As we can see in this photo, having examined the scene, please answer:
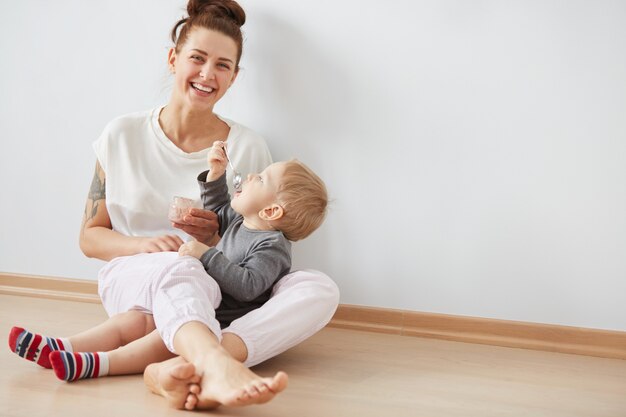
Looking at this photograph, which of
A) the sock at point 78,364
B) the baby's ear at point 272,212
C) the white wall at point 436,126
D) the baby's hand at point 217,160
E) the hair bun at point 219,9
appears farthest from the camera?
the hair bun at point 219,9

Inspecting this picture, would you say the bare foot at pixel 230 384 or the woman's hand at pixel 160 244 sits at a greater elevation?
the bare foot at pixel 230 384

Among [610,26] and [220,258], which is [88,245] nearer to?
[220,258]

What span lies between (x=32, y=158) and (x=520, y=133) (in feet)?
5.44

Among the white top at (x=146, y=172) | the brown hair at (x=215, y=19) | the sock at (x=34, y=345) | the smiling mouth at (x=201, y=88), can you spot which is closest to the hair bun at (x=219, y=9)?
the brown hair at (x=215, y=19)

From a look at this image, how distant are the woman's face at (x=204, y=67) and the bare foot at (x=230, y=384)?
97cm

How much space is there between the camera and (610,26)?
6.64 feet

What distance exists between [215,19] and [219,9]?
0.26ft

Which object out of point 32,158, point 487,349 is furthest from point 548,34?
point 32,158

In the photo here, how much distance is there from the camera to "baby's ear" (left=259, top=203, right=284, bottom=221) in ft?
5.90

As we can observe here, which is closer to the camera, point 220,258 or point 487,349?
point 220,258

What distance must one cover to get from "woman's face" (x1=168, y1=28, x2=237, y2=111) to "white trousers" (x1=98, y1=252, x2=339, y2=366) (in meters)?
0.51

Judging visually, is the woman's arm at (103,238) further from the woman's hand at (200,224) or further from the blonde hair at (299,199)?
the blonde hair at (299,199)

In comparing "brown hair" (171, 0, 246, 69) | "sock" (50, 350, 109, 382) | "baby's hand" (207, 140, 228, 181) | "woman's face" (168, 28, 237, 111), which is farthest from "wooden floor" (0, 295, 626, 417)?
"brown hair" (171, 0, 246, 69)

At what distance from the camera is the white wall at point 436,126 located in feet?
6.78
